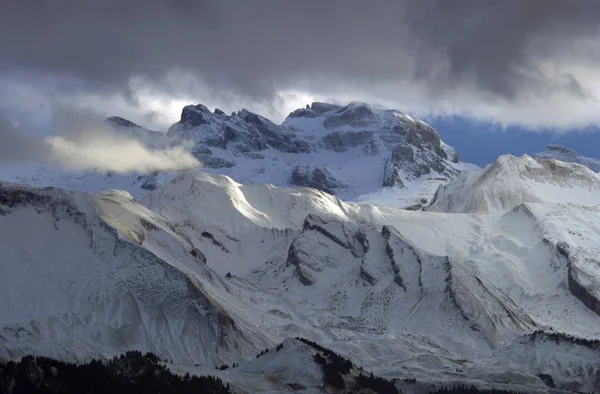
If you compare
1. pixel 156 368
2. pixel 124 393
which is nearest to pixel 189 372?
pixel 156 368

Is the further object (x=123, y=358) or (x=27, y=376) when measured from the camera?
(x=123, y=358)

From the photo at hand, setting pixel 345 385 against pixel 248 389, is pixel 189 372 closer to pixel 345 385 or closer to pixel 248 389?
pixel 248 389

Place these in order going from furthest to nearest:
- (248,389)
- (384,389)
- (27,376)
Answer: (384,389) → (248,389) → (27,376)

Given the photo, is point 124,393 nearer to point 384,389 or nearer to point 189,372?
point 189,372

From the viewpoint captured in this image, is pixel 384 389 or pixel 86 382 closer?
pixel 86 382

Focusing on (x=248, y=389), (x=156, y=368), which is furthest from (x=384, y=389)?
(x=156, y=368)

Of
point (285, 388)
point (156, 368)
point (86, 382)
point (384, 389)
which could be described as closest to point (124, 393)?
point (86, 382)

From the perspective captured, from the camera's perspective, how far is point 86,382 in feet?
559

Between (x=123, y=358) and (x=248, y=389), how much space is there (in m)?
26.2

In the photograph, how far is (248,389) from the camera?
187125 mm

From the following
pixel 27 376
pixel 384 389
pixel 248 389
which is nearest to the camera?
pixel 27 376

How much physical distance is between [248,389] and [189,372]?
12950mm

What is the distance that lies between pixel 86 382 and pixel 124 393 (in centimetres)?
606

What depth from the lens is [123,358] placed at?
200 metres
